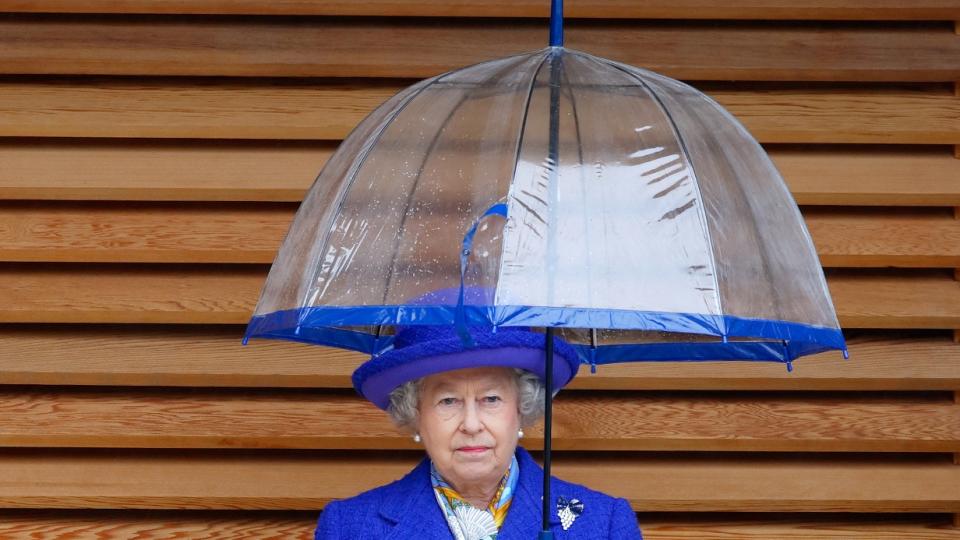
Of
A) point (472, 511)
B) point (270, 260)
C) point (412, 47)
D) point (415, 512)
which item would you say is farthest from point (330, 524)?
point (412, 47)

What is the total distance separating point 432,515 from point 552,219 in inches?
36.9

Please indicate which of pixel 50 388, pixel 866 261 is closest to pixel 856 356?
pixel 866 261

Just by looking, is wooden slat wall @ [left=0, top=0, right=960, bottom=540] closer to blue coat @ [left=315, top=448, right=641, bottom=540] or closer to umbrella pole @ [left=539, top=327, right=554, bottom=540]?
blue coat @ [left=315, top=448, right=641, bottom=540]

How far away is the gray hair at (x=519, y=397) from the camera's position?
2.64m

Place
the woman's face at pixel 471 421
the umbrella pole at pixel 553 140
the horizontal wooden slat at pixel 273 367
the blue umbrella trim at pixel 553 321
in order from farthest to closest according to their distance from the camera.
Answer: the horizontal wooden slat at pixel 273 367, the woman's face at pixel 471 421, the umbrella pole at pixel 553 140, the blue umbrella trim at pixel 553 321

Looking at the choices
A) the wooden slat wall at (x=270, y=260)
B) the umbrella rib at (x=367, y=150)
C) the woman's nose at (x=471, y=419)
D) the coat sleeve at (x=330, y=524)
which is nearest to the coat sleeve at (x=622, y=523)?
the woman's nose at (x=471, y=419)

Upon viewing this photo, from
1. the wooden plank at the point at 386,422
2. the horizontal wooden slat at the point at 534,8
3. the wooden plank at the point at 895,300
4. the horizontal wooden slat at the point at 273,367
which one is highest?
the horizontal wooden slat at the point at 534,8

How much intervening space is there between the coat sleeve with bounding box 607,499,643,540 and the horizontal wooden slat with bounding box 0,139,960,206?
1537mm

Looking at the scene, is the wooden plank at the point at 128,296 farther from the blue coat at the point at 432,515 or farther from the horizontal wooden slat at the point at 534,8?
the blue coat at the point at 432,515

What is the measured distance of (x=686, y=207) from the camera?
2059 millimetres

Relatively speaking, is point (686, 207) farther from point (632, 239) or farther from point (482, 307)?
point (482, 307)

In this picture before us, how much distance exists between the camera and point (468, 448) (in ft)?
8.39

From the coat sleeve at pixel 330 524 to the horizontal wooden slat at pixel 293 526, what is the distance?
119cm

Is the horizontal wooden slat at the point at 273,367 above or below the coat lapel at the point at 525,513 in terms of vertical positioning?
above
